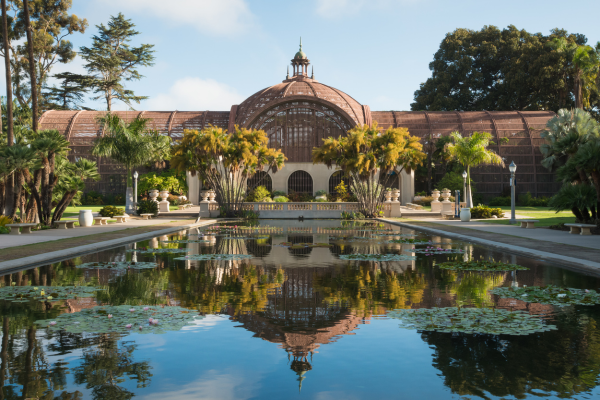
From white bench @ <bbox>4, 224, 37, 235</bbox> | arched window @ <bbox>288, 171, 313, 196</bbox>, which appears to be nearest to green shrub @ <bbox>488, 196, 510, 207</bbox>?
arched window @ <bbox>288, 171, 313, 196</bbox>

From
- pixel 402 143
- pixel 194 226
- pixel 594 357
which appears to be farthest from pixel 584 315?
pixel 402 143

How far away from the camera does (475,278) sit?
34.1 ft

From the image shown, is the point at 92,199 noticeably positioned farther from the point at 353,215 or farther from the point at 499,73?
the point at 499,73

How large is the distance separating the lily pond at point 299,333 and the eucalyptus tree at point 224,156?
952 inches

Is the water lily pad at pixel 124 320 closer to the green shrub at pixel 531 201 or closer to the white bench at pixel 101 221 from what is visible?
the white bench at pixel 101 221

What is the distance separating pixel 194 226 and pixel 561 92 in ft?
185

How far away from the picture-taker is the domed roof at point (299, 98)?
Result: 53344mm

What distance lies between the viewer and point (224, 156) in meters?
36.0

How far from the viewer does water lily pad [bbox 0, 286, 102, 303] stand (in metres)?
8.27

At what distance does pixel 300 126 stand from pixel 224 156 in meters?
19.8

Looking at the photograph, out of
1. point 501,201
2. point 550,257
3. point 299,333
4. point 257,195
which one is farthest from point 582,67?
point 299,333

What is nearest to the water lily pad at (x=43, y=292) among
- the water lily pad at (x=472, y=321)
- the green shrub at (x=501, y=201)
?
the water lily pad at (x=472, y=321)

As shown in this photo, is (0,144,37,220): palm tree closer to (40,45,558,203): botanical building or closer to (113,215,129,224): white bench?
(113,215,129,224): white bench

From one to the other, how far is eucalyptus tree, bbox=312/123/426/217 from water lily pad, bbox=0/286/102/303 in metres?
27.8
